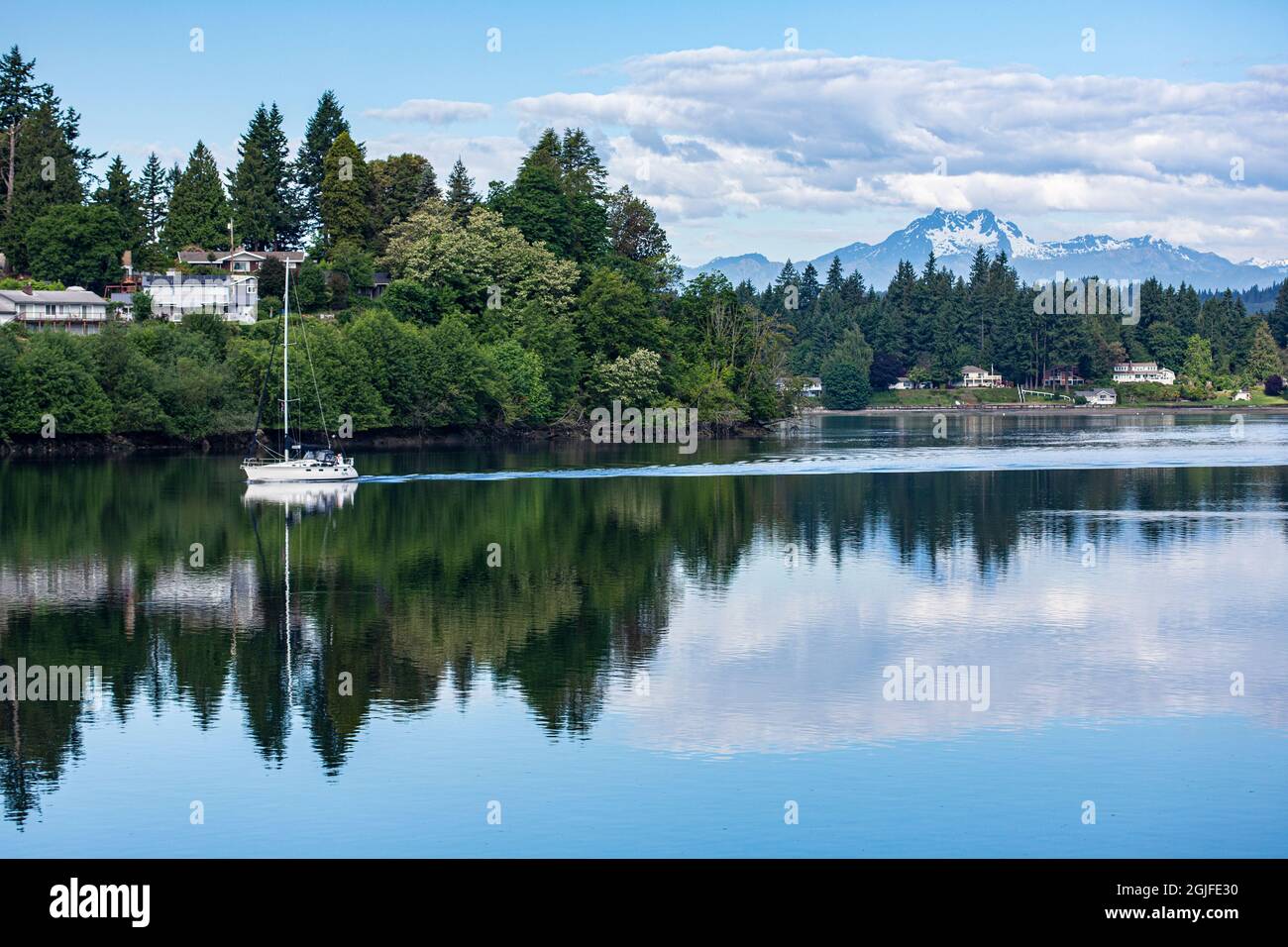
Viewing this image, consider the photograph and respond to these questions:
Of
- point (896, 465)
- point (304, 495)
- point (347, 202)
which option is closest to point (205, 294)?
point (347, 202)

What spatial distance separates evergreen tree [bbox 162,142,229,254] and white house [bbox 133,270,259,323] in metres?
13.9

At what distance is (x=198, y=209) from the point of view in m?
135

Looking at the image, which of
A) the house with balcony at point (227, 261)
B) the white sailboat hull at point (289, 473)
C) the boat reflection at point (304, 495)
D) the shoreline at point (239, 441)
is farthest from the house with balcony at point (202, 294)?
the boat reflection at point (304, 495)

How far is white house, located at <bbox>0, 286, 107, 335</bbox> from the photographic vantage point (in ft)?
355

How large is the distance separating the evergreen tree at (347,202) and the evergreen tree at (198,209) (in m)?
10.1

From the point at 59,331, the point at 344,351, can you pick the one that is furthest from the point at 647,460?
the point at 59,331

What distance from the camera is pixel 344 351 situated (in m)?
95.1

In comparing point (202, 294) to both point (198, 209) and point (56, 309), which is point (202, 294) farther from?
point (198, 209)

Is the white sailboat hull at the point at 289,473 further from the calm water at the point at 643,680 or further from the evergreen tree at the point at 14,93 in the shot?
the evergreen tree at the point at 14,93

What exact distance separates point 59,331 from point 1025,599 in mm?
72845

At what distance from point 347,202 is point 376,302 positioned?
2269 cm

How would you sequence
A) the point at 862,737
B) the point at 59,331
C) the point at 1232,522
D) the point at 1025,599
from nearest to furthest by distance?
1. the point at 862,737
2. the point at 1025,599
3. the point at 1232,522
4. the point at 59,331

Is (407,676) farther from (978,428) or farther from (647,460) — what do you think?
(978,428)
